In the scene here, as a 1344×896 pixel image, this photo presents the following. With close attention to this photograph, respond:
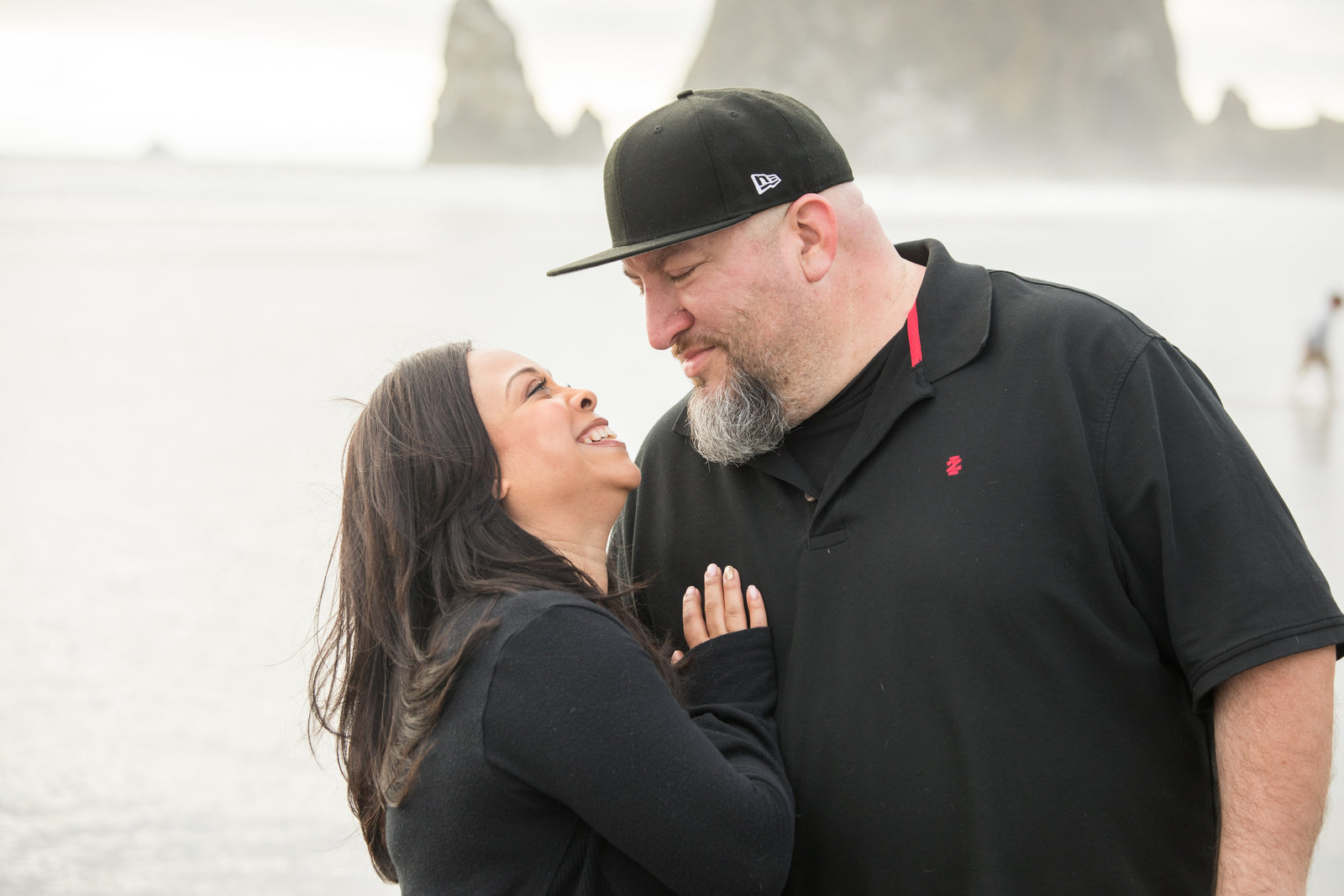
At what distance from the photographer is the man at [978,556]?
152 cm

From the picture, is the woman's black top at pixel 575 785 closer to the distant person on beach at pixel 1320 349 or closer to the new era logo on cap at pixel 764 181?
the new era logo on cap at pixel 764 181

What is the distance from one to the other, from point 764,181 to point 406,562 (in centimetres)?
84

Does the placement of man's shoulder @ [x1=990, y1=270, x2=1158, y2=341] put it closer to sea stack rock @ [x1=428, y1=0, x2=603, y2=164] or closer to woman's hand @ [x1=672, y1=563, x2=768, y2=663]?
woman's hand @ [x1=672, y1=563, x2=768, y2=663]

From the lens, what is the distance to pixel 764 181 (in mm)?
1845

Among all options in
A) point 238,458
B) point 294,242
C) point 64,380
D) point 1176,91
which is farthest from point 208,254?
point 1176,91

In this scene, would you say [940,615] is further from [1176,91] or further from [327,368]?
[1176,91]

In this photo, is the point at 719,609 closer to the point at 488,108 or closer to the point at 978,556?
the point at 978,556

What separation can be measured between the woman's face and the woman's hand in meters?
0.21

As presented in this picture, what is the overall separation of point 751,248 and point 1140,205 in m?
65.0

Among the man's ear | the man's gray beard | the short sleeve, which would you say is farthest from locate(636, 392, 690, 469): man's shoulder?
the short sleeve

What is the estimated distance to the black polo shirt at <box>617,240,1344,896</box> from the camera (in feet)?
5.03

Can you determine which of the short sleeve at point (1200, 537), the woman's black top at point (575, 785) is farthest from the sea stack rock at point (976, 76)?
the woman's black top at point (575, 785)

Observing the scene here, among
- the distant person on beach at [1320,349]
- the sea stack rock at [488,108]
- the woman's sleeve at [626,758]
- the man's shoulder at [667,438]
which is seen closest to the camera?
the woman's sleeve at [626,758]

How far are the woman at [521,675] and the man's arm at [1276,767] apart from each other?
0.61 m
